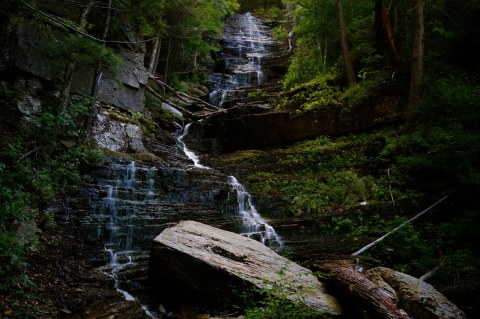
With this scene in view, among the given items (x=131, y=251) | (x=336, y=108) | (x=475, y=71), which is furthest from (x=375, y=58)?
(x=131, y=251)

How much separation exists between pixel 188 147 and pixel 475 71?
11.7m

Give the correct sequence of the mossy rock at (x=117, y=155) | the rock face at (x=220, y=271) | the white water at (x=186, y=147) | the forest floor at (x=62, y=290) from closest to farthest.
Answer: the forest floor at (x=62, y=290)
the rock face at (x=220, y=271)
the mossy rock at (x=117, y=155)
the white water at (x=186, y=147)

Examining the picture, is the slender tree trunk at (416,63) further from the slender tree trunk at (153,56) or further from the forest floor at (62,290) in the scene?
the slender tree trunk at (153,56)

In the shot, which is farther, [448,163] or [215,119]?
[215,119]

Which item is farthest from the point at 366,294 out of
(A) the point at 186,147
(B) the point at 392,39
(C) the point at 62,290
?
(A) the point at 186,147

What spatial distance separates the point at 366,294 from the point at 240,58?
24.9 meters

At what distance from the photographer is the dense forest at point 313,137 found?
548cm

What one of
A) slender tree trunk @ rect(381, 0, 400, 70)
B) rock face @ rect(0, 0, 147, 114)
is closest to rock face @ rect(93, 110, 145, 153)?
rock face @ rect(0, 0, 147, 114)

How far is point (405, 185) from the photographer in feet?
29.6

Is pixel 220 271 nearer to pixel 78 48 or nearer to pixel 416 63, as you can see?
pixel 78 48

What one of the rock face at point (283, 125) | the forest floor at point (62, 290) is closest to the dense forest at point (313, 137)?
the forest floor at point (62, 290)

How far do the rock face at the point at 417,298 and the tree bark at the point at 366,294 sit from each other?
0.59 feet

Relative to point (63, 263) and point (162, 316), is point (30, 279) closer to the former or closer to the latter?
point (63, 263)

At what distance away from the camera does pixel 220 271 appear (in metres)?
5.02
